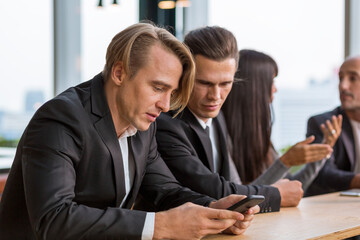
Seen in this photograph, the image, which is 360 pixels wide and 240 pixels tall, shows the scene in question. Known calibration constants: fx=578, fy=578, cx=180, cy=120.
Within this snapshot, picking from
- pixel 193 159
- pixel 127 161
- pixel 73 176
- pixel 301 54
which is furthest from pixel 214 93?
pixel 301 54

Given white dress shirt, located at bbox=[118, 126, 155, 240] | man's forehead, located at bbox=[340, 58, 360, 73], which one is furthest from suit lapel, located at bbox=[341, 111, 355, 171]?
white dress shirt, located at bbox=[118, 126, 155, 240]

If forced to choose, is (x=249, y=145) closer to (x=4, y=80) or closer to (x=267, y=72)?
(x=267, y=72)

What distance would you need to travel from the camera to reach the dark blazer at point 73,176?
1780mm

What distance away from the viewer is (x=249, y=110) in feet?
11.1

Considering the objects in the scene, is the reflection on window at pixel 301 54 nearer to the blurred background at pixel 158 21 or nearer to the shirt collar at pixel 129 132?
the blurred background at pixel 158 21

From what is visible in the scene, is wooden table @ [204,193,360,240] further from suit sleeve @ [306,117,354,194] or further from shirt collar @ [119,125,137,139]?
suit sleeve @ [306,117,354,194]

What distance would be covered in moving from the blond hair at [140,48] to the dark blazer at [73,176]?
12 cm

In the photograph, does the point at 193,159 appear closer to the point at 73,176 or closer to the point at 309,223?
the point at 309,223

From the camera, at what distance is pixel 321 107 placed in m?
5.45

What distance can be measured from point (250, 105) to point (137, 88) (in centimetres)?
143

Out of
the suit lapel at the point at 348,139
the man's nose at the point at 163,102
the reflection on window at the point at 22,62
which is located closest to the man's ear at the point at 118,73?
the man's nose at the point at 163,102

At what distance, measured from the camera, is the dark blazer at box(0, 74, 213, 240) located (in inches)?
70.1

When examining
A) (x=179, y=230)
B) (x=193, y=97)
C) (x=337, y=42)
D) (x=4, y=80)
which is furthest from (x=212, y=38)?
(x=4, y=80)

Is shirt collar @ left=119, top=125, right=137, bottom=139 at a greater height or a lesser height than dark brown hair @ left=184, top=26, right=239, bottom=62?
lesser
